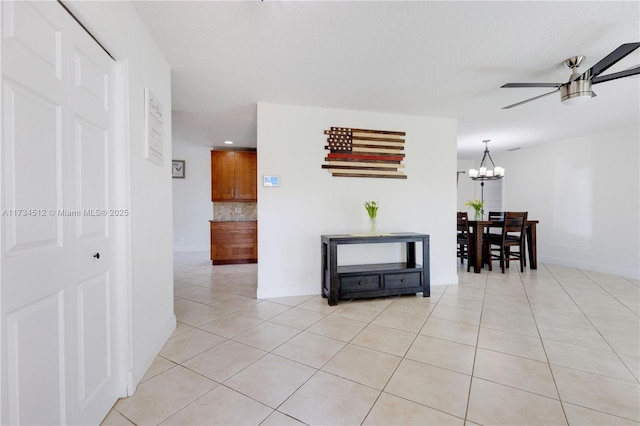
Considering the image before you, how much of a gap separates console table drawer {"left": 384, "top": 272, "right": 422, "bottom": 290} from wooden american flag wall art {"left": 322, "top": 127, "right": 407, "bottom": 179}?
1302 mm

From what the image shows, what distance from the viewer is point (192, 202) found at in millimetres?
6770

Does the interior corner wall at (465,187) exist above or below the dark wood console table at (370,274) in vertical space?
above

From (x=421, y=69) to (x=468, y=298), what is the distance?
8.67 feet

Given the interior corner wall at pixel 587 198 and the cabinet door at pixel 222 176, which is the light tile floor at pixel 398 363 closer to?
the interior corner wall at pixel 587 198

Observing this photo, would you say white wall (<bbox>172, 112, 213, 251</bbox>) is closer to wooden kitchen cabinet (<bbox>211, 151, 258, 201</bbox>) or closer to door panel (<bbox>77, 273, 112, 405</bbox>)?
wooden kitchen cabinet (<bbox>211, 151, 258, 201</bbox>)

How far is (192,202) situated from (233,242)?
196 centimetres

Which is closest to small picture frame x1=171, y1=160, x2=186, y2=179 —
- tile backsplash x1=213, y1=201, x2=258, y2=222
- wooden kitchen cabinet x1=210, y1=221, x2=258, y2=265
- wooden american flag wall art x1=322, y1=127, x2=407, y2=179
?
tile backsplash x1=213, y1=201, x2=258, y2=222

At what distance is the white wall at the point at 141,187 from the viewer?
1.54 meters

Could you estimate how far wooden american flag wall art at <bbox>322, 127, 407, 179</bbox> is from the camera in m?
3.64

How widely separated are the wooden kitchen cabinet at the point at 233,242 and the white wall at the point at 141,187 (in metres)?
3.18

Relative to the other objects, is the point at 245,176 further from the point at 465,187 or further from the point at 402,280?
the point at 465,187

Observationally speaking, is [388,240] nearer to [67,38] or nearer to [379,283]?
[379,283]

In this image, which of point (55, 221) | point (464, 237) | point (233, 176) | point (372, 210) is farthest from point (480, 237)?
point (55, 221)

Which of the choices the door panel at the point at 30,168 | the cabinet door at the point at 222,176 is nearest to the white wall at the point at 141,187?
the door panel at the point at 30,168
